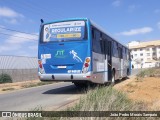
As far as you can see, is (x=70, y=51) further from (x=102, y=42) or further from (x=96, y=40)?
(x=102, y=42)

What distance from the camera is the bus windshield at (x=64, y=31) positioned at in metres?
13.5

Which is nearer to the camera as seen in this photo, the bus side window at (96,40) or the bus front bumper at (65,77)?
the bus front bumper at (65,77)

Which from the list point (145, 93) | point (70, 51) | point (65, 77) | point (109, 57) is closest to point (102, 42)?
point (109, 57)

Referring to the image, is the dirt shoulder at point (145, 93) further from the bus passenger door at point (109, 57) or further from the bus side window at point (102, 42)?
the bus side window at point (102, 42)

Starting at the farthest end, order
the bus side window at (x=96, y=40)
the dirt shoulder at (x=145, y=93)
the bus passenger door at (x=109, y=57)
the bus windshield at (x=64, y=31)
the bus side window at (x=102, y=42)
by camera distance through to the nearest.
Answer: the bus passenger door at (x=109, y=57)
the bus side window at (x=102, y=42)
the bus side window at (x=96, y=40)
the bus windshield at (x=64, y=31)
the dirt shoulder at (x=145, y=93)

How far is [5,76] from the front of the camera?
123ft

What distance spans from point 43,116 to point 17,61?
4174 centimetres

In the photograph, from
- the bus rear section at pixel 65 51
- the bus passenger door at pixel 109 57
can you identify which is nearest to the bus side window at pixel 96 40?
Answer: the bus rear section at pixel 65 51

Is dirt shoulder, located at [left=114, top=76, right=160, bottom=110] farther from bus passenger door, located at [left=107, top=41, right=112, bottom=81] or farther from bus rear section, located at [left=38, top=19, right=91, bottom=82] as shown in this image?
bus rear section, located at [left=38, top=19, right=91, bottom=82]

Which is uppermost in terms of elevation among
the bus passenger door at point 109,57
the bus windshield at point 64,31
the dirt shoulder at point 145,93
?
the bus windshield at point 64,31

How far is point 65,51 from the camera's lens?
13.7m

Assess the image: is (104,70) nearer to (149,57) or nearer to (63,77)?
(63,77)

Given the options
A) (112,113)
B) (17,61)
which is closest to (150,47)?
(17,61)

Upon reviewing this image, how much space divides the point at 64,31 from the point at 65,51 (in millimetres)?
949
